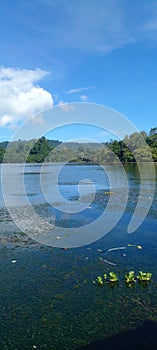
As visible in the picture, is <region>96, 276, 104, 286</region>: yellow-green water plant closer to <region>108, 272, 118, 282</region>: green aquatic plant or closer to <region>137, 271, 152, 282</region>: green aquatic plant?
<region>108, 272, 118, 282</region>: green aquatic plant

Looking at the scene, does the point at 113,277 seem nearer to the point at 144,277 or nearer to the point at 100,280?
the point at 100,280

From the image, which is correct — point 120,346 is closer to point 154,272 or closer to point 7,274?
point 154,272

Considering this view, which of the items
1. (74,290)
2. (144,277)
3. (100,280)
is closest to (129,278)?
(144,277)

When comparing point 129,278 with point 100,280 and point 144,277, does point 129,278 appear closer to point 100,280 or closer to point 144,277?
point 144,277

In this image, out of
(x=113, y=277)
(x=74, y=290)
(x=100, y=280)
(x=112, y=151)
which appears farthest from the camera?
(x=112, y=151)

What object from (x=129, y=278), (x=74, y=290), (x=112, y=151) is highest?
(x=112, y=151)

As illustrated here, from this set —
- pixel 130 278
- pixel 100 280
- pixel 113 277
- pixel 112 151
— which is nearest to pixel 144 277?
pixel 130 278

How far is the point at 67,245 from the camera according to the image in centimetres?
1048

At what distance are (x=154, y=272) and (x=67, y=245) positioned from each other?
139 inches

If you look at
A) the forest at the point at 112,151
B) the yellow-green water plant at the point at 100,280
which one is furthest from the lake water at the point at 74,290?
Result: the forest at the point at 112,151

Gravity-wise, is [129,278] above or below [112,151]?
below

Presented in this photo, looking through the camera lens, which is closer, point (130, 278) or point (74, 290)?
point (74, 290)

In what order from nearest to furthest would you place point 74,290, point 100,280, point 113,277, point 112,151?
point 74,290
point 100,280
point 113,277
point 112,151

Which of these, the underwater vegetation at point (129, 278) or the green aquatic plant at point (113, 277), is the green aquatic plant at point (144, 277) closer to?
the underwater vegetation at point (129, 278)
